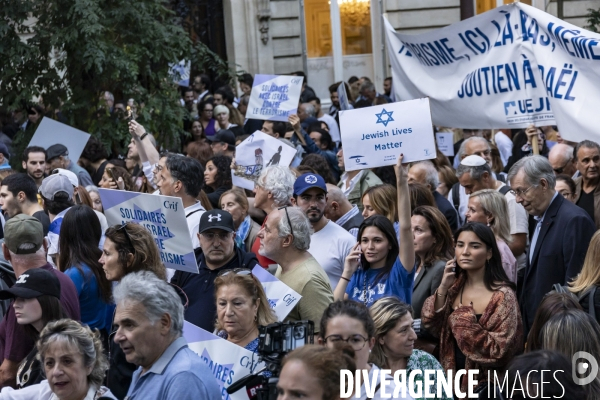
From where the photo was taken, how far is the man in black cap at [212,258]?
605 cm

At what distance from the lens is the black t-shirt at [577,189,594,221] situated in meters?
7.87

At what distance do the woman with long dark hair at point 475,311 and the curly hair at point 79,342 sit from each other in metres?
2.15

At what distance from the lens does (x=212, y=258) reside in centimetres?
612

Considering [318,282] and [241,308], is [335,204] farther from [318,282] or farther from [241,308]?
[241,308]

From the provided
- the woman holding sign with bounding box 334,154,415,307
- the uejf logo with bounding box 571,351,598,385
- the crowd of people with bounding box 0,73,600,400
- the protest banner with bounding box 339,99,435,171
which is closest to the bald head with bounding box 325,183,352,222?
the crowd of people with bounding box 0,73,600,400

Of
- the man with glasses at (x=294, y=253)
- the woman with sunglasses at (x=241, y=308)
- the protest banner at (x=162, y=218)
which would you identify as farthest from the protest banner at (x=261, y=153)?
the woman with sunglasses at (x=241, y=308)

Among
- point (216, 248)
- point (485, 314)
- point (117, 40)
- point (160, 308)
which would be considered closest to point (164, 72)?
point (117, 40)

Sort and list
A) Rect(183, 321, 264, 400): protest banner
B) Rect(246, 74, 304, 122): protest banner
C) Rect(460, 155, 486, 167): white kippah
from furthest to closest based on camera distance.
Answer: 1. Rect(246, 74, 304, 122): protest banner
2. Rect(460, 155, 486, 167): white kippah
3. Rect(183, 321, 264, 400): protest banner

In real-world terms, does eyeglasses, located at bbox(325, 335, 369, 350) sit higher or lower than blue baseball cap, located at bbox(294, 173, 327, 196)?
lower

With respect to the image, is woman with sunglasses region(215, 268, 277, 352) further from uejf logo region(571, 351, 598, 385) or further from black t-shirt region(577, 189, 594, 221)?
black t-shirt region(577, 189, 594, 221)

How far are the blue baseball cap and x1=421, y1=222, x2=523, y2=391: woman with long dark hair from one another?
130 centimetres

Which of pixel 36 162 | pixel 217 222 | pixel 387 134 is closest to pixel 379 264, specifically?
pixel 217 222

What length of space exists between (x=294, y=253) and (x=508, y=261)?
5.20 feet

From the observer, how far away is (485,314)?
5645 millimetres
